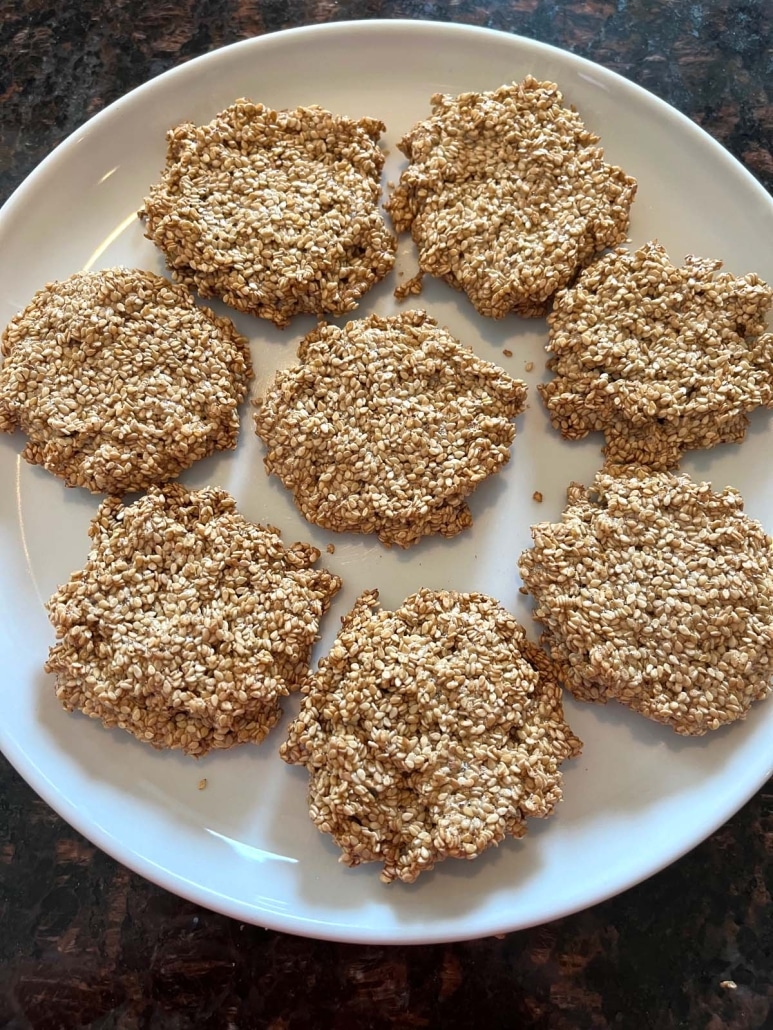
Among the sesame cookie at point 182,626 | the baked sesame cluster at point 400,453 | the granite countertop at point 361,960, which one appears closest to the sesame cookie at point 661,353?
the baked sesame cluster at point 400,453

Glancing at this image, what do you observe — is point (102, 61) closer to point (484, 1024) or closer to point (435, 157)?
point (435, 157)

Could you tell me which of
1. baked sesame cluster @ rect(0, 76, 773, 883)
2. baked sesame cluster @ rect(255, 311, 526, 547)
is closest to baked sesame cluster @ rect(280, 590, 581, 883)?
baked sesame cluster @ rect(0, 76, 773, 883)

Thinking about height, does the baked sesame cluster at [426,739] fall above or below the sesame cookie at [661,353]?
below

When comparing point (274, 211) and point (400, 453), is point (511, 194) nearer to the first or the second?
point (274, 211)

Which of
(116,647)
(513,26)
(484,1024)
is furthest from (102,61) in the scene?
(484,1024)

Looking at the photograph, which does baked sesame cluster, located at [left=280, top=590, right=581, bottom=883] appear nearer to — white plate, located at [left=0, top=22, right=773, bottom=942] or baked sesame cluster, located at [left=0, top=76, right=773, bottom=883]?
baked sesame cluster, located at [left=0, top=76, right=773, bottom=883]

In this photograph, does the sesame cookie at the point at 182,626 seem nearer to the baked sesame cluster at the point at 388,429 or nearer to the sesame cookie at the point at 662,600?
the baked sesame cluster at the point at 388,429
